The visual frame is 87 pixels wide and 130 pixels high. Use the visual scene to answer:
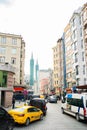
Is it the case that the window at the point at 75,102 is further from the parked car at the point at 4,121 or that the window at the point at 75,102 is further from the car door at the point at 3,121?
the car door at the point at 3,121

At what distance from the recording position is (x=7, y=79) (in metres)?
32.1

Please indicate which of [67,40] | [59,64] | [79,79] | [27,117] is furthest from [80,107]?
[59,64]

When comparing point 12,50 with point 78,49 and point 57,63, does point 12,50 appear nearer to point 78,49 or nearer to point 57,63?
point 78,49

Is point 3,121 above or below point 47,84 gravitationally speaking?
below

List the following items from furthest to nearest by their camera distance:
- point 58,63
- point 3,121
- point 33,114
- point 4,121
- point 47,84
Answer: point 47,84
point 58,63
point 33,114
point 4,121
point 3,121

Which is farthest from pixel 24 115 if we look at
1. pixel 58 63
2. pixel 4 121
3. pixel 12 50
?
pixel 58 63

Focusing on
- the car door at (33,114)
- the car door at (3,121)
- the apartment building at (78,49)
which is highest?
the apartment building at (78,49)

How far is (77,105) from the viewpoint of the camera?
63.8 ft

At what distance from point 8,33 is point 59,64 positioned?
28.2 m

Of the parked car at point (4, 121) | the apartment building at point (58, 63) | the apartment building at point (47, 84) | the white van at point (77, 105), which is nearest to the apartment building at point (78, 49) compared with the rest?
the white van at point (77, 105)

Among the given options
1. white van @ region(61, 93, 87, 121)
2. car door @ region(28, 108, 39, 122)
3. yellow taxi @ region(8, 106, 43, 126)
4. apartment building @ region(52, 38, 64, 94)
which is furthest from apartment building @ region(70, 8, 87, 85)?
yellow taxi @ region(8, 106, 43, 126)

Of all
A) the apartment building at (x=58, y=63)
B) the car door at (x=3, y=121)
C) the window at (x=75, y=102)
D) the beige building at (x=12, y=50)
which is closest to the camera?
the car door at (x=3, y=121)

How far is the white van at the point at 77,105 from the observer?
58.2 feet

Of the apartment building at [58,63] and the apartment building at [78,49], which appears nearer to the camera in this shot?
the apartment building at [78,49]
